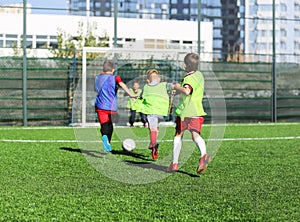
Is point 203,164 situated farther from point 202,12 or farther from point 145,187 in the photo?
point 202,12

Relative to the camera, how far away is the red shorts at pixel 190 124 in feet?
24.7

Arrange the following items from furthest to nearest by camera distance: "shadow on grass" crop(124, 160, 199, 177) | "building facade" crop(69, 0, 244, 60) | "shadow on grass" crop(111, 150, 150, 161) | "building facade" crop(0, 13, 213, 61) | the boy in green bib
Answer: "building facade" crop(69, 0, 244, 60)
"building facade" crop(0, 13, 213, 61)
"shadow on grass" crop(111, 150, 150, 161)
the boy in green bib
"shadow on grass" crop(124, 160, 199, 177)

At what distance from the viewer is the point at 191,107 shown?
734 cm

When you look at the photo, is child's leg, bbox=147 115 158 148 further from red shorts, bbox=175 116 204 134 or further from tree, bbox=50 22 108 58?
tree, bbox=50 22 108 58

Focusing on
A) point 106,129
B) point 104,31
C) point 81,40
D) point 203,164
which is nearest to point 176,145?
point 203,164

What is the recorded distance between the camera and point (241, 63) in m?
22.2

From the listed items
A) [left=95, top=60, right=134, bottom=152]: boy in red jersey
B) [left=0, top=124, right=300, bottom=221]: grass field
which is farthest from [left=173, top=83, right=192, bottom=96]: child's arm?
[left=95, top=60, right=134, bottom=152]: boy in red jersey

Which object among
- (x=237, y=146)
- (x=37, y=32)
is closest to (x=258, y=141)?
(x=237, y=146)

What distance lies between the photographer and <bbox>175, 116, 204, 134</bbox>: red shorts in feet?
24.7

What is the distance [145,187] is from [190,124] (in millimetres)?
1348

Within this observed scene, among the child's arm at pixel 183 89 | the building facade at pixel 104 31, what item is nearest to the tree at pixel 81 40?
the building facade at pixel 104 31

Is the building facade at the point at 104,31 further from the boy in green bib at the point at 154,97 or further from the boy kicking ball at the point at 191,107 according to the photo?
the boy kicking ball at the point at 191,107

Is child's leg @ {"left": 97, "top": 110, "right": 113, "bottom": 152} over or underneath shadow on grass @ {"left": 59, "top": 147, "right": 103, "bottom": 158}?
over

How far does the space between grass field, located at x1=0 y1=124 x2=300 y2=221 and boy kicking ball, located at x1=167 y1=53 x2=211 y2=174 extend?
9.2 inches
